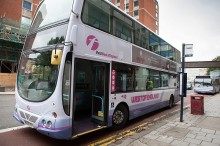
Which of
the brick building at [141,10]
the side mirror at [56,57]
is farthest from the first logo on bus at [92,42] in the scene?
the brick building at [141,10]

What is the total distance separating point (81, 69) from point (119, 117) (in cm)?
255

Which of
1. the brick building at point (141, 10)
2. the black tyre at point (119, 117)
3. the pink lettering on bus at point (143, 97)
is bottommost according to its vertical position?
the black tyre at point (119, 117)

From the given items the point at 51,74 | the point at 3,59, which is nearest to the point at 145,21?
the point at 3,59

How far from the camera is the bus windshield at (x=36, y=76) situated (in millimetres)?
4736

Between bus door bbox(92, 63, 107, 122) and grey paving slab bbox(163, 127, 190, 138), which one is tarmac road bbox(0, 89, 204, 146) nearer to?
bus door bbox(92, 63, 107, 122)

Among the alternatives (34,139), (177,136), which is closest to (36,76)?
(34,139)

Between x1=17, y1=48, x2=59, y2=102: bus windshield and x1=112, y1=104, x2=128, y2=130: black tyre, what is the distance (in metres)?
2.58

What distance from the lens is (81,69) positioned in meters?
7.67

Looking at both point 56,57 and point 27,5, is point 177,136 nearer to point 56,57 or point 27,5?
point 56,57

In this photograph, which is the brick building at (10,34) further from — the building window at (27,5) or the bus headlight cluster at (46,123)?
the bus headlight cluster at (46,123)

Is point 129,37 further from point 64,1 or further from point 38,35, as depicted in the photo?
point 38,35

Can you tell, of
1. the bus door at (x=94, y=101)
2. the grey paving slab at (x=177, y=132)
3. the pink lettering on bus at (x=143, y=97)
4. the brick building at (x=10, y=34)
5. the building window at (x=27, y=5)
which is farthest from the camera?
the building window at (x=27, y=5)

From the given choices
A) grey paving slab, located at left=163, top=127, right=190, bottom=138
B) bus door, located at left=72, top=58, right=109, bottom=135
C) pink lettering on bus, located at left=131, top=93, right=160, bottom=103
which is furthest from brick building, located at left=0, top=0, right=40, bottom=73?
grey paving slab, located at left=163, top=127, right=190, bottom=138

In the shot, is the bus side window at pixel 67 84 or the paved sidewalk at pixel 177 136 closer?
the bus side window at pixel 67 84
